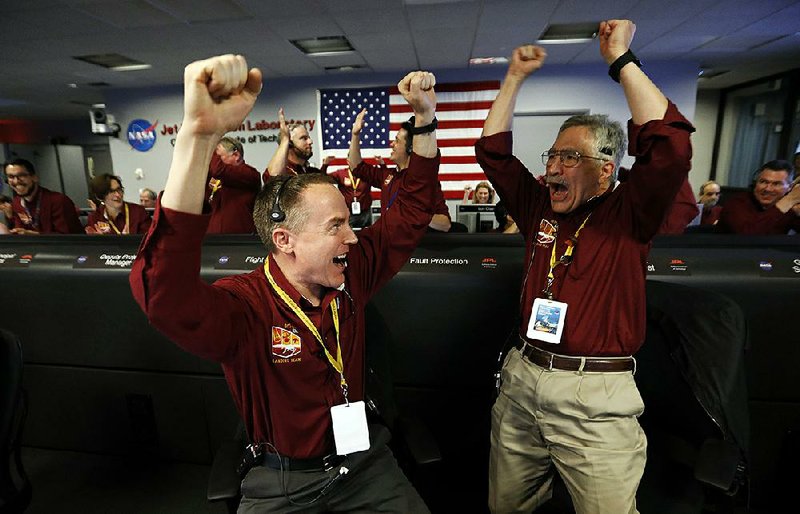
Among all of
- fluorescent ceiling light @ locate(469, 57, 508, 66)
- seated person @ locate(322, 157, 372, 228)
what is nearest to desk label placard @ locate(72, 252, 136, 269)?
seated person @ locate(322, 157, 372, 228)

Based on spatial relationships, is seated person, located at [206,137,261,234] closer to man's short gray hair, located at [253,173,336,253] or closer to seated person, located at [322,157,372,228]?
seated person, located at [322,157,372,228]

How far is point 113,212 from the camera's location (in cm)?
330

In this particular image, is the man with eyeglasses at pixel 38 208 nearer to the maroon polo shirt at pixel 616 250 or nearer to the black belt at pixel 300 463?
the black belt at pixel 300 463

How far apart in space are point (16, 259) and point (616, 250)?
2.52 meters

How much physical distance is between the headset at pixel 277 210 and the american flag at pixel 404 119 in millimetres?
5822

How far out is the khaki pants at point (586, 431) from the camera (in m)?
1.07

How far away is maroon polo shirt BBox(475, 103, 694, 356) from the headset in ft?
2.47

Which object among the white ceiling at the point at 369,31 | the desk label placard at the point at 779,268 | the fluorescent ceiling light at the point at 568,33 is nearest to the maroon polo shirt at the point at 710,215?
the white ceiling at the point at 369,31

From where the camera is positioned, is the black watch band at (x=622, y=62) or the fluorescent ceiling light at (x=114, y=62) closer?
the black watch band at (x=622, y=62)

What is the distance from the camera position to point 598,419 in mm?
1083

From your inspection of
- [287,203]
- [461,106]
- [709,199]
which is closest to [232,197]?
[287,203]

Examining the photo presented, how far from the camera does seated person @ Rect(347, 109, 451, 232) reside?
2355mm

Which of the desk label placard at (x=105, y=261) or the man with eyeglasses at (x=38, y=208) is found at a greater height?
the man with eyeglasses at (x=38, y=208)

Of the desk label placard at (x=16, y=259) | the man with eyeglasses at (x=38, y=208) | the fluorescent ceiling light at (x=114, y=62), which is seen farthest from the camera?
the fluorescent ceiling light at (x=114, y=62)
